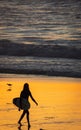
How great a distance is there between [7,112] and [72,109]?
2299mm

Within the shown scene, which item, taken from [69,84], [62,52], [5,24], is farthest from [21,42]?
[69,84]

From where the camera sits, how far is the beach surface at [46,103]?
1725 centimetres

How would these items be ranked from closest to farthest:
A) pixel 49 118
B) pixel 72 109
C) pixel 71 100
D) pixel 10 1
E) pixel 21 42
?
pixel 49 118, pixel 72 109, pixel 71 100, pixel 21 42, pixel 10 1

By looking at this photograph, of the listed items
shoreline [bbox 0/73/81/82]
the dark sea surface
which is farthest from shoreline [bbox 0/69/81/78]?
shoreline [bbox 0/73/81/82]

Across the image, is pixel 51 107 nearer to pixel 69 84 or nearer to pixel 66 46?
pixel 69 84

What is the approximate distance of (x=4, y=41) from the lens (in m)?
48.8

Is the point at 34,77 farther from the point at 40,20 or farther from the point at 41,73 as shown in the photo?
the point at 40,20

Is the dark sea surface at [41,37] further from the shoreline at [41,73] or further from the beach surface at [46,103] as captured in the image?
the beach surface at [46,103]

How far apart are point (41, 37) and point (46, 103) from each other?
31.3 meters

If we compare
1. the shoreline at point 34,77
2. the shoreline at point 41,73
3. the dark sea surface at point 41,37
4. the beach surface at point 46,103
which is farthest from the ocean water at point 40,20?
the beach surface at point 46,103

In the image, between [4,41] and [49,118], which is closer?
[49,118]

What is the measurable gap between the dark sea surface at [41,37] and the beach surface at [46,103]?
3612mm

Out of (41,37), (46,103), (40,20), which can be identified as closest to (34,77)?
(46,103)

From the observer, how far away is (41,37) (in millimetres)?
52188
